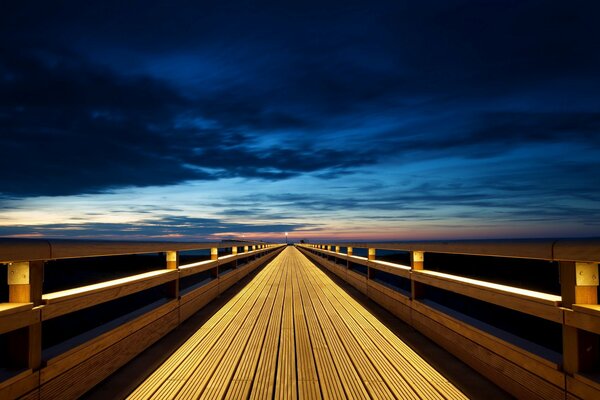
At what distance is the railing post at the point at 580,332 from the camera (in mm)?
2043

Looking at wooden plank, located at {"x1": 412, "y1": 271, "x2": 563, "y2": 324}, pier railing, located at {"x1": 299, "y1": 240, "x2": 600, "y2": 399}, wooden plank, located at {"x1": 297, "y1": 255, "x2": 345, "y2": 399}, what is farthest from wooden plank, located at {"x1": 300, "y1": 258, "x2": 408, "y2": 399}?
wooden plank, located at {"x1": 412, "y1": 271, "x2": 563, "y2": 324}

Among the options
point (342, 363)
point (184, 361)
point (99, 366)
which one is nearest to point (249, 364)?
point (184, 361)

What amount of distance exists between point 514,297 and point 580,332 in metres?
0.55

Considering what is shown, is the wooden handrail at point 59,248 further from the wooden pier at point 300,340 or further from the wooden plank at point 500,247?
the wooden plank at point 500,247

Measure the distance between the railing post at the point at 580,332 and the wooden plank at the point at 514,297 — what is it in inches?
4.3

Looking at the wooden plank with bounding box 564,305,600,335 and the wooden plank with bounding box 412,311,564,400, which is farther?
the wooden plank with bounding box 412,311,564,400

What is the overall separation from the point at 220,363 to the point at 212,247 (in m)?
3.88

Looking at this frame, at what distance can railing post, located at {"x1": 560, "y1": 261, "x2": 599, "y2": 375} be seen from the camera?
2043 mm

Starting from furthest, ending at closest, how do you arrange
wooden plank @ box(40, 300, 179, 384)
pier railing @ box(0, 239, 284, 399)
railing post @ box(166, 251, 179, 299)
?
railing post @ box(166, 251, 179, 299) → wooden plank @ box(40, 300, 179, 384) → pier railing @ box(0, 239, 284, 399)

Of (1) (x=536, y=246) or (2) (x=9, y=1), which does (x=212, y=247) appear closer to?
(1) (x=536, y=246)

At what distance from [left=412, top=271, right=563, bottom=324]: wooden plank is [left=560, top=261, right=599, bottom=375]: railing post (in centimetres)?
11

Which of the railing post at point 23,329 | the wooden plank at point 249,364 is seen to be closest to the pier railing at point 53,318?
the railing post at point 23,329

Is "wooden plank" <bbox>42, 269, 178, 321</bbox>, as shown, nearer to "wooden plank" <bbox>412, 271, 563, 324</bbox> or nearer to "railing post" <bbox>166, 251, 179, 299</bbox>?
"railing post" <bbox>166, 251, 179, 299</bbox>

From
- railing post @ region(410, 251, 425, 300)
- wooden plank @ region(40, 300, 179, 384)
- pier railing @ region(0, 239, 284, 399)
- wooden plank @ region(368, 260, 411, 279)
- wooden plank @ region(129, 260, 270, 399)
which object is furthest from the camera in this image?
wooden plank @ region(368, 260, 411, 279)
